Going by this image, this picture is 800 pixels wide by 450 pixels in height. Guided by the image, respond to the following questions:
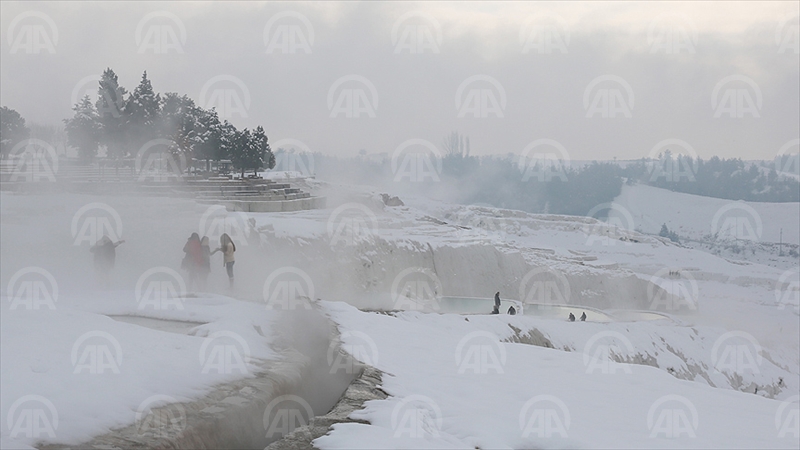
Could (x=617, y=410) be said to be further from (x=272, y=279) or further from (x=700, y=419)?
(x=272, y=279)

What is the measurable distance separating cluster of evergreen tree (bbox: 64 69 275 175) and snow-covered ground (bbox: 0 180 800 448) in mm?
18363

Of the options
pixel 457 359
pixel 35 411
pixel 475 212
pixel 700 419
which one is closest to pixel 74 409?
pixel 35 411

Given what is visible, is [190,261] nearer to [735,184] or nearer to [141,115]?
[141,115]

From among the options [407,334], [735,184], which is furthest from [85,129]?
[735,184]

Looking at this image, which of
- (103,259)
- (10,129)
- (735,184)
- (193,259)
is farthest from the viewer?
(735,184)

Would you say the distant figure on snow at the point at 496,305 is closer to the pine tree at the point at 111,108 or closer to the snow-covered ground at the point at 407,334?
the snow-covered ground at the point at 407,334

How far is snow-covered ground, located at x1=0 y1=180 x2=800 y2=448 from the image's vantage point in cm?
704

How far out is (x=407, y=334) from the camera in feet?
40.3

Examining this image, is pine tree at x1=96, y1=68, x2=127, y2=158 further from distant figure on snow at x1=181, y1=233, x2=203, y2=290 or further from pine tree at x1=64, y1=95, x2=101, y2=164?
distant figure on snow at x1=181, y1=233, x2=203, y2=290

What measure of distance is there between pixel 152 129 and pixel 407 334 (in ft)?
128

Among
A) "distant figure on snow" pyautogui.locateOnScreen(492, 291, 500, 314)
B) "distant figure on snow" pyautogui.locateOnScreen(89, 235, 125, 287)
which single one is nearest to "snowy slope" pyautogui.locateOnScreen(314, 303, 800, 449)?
"distant figure on snow" pyautogui.locateOnScreen(89, 235, 125, 287)

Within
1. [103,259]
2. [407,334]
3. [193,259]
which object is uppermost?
[193,259]

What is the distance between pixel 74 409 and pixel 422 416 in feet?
12.2

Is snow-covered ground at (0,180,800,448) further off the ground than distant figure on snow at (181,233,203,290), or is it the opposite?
distant figure on snow at (181,233,203,290)
